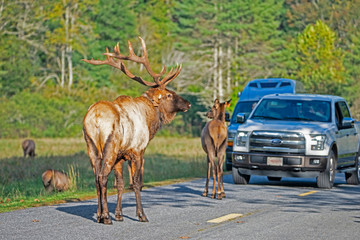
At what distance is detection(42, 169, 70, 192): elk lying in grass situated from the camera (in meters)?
17.5

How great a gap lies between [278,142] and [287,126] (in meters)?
0.46

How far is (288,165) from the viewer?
56.2 ft

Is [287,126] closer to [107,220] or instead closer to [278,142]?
[278,142]

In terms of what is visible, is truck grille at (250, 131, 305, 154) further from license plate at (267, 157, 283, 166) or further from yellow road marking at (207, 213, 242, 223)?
yellow road marking at (207, 213, 242, 223)

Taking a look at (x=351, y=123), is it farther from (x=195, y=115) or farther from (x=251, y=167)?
(x=195, y=115)

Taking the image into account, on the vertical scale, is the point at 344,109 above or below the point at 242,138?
above

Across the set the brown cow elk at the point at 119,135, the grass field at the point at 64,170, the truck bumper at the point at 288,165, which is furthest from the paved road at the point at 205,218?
the grass field at the point at 64,170

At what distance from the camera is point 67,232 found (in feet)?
34.4

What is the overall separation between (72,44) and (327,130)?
153ft

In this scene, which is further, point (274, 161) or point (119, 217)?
point (274, 161)

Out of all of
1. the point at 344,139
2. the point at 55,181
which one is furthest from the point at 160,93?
the point at 344,139

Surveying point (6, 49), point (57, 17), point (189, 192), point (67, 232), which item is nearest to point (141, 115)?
point (67, 232)

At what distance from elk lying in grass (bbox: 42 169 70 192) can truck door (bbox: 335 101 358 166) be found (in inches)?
238

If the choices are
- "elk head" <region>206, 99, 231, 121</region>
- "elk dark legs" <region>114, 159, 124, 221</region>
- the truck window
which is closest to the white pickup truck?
the truck window
